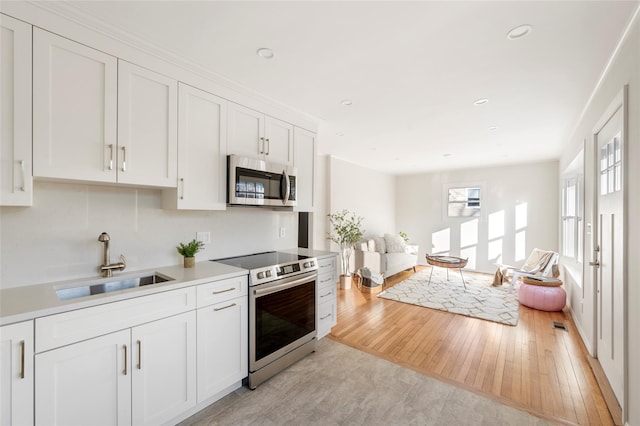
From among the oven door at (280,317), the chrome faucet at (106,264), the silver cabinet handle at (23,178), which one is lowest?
the oven door at (280,317)

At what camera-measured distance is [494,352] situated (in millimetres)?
2797

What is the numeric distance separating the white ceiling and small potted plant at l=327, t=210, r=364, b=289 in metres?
2.42

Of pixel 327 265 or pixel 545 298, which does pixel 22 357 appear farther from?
pixel 545 298

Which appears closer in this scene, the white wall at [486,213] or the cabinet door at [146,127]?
the cabinet door at [146,127]

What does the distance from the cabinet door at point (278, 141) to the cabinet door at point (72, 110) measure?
126cm

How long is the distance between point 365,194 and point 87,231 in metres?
5.39

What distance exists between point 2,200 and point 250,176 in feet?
4.99

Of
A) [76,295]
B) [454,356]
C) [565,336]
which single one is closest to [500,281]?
[565,336]

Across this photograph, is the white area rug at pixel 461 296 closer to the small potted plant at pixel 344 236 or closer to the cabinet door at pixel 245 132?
the small potted plant at pixel 344 236

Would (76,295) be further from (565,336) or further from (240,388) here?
(565,336)

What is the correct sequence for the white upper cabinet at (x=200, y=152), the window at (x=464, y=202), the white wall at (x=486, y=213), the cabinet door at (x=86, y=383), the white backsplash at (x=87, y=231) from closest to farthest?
the cabinet door at (x=86, y=383) → the white backsplash at (x=87, y=231) → the white upper cabinet at (x=200, y=152) → the white wall at (x=486, y=213) → the window at (x=464, y=202)

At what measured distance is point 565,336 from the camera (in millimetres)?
3125

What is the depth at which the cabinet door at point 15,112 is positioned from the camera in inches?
55.1

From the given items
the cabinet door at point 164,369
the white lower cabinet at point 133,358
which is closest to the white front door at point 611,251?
the white lower cabinet at point 133,358
